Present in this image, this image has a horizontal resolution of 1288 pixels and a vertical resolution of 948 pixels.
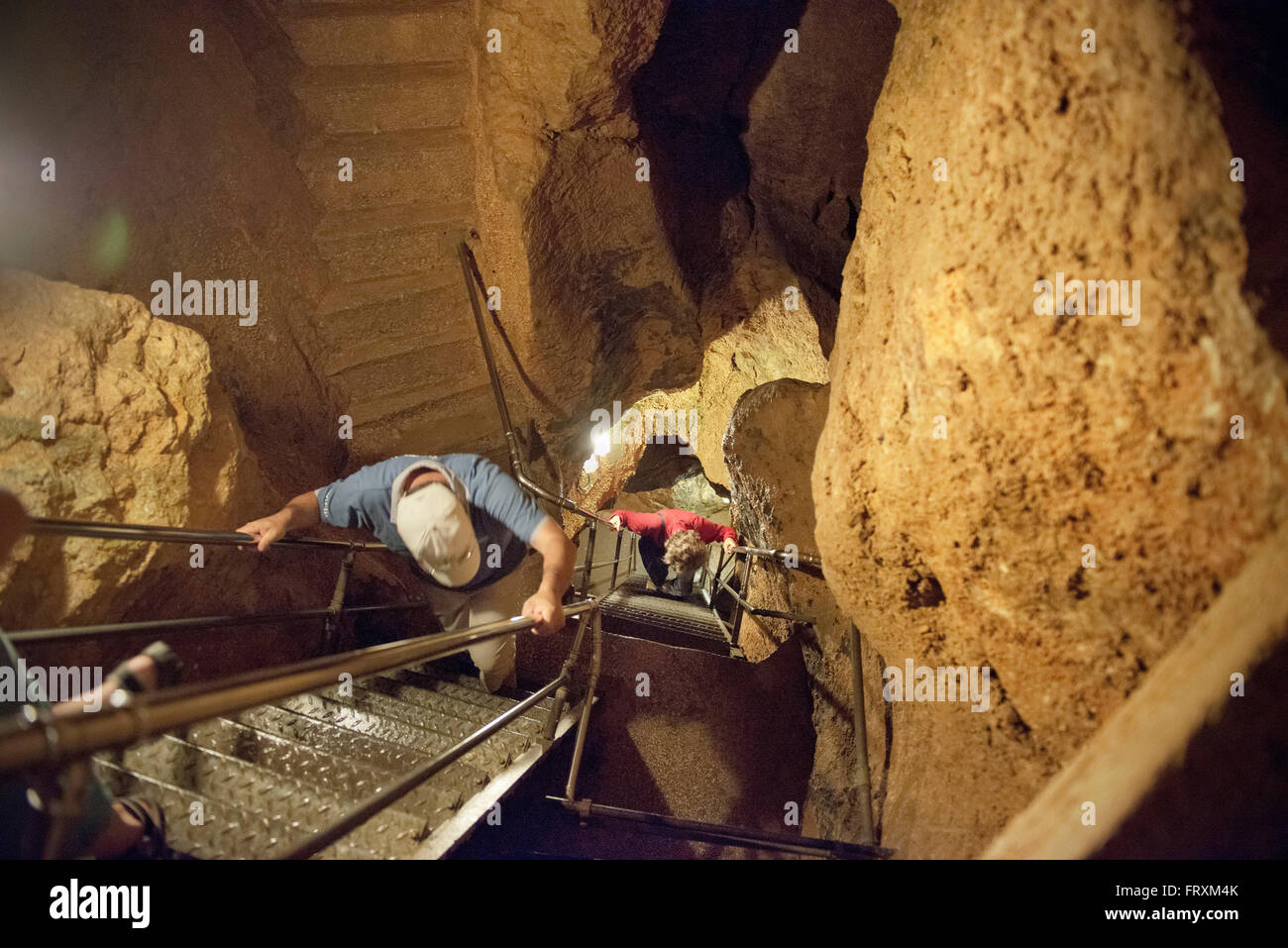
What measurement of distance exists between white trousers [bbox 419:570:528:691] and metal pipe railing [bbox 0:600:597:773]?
85.1 inches

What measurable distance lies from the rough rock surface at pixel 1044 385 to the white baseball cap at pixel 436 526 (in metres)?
1.56

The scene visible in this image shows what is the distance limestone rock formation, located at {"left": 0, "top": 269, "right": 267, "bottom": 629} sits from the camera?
2.40 metres

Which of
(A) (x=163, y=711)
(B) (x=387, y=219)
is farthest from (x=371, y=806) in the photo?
(B) (x=387, y=219)

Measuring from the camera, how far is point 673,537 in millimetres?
7008

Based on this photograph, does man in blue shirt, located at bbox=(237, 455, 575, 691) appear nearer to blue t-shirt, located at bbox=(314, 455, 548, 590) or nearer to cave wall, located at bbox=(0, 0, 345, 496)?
blue t-shirt, located at bbox=(314, 455, 548, 590)

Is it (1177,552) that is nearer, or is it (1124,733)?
(1124,733)

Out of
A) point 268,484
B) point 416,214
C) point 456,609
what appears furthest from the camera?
point 416,214

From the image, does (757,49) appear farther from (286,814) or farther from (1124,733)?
(286,814)

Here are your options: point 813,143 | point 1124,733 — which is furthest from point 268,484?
point 813,143

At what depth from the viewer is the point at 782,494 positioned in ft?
16.3

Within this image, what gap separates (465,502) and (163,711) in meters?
1.80
